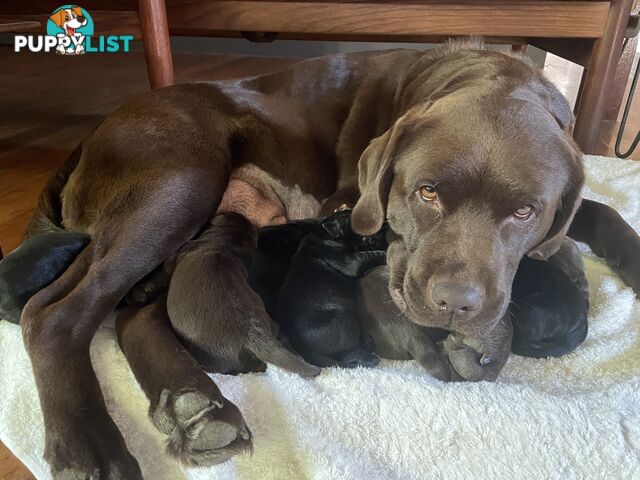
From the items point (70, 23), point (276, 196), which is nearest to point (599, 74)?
point (276, 196)

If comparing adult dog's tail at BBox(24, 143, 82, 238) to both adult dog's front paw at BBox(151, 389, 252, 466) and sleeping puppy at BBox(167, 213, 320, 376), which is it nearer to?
sleeping puppy at BBox(167, 213, 320, 376)

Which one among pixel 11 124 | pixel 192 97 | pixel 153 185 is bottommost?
pixel 11 124

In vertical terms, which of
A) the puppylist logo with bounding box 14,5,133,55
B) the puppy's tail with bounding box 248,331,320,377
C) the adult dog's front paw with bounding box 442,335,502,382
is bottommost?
the adult dog's front paw with bounding box 442,335,502,382

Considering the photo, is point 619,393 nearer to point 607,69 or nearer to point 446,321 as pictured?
point 446,321

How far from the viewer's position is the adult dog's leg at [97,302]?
122 centimetres

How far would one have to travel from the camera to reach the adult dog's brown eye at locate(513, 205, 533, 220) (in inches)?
55.5

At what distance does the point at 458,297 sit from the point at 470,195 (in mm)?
255

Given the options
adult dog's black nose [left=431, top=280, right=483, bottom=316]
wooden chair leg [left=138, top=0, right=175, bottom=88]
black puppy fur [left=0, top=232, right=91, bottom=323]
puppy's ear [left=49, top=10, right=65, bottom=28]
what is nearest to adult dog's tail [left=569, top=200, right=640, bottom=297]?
adult dog's black nose [left=431, top=280, right=483, bottom=316]

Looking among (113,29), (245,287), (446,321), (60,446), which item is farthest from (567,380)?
(113,29)

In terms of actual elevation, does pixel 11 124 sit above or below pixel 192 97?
below

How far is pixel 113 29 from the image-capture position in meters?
2.76

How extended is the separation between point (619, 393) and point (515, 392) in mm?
257

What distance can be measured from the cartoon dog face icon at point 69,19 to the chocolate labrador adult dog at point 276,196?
1065mm

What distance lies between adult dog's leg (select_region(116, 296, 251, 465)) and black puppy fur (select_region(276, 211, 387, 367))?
0.86ft
